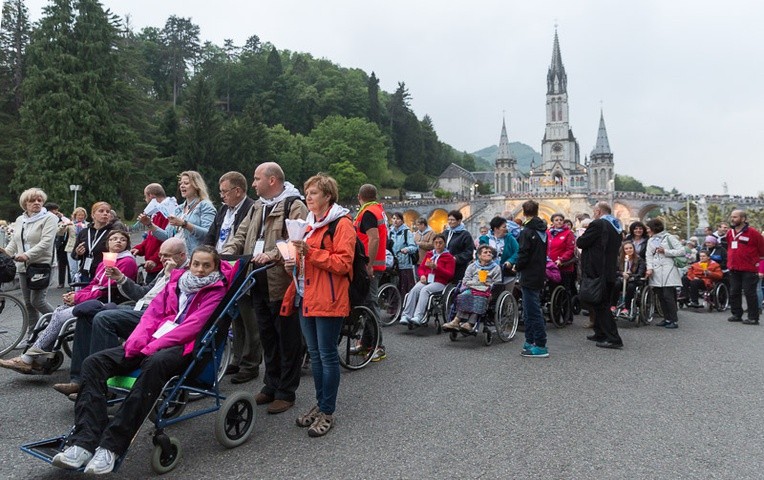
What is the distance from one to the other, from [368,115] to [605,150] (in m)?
54.3

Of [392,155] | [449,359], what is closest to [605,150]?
[392,155]

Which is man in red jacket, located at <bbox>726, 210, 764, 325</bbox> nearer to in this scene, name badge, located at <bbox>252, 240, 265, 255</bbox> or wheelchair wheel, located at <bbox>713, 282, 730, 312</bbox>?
wheelchair wheel, located at <bbox>713, 282, 730, 312</bbox>

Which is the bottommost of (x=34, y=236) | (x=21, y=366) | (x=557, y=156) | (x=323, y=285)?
(x=21, y=366)

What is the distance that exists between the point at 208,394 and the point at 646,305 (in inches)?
309

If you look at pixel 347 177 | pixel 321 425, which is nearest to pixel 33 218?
pixel 321 425

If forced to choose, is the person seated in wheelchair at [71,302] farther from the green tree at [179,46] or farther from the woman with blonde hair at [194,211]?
the green tree at [179,46]

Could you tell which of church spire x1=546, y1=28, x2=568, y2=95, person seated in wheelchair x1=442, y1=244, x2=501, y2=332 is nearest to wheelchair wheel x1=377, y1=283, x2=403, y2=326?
person seated in wheelchair x1=442, y1=244, x2=501, y2=332

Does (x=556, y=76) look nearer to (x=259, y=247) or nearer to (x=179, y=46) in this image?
(x=179, y=46)

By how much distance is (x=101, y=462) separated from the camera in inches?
106

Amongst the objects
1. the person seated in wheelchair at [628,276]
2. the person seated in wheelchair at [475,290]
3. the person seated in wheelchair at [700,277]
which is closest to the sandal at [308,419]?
the person seated in wheelchair at [475,290]

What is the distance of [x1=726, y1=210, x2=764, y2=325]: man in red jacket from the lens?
28.5 feet

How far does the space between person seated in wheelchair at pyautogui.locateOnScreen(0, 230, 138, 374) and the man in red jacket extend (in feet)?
30.6

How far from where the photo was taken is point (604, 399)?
4.56m

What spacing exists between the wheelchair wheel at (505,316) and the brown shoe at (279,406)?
3476mm
